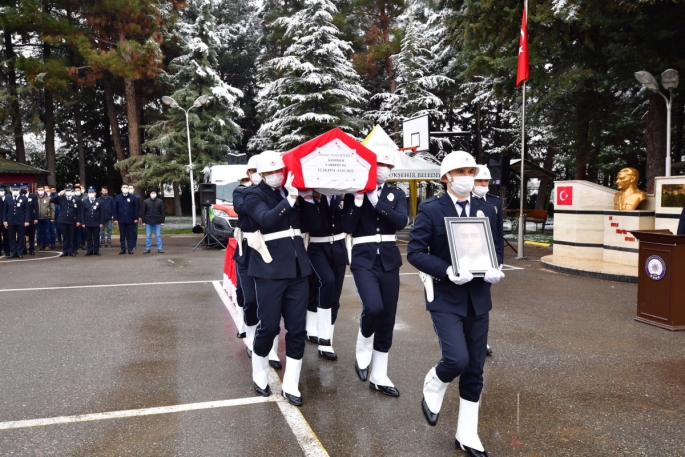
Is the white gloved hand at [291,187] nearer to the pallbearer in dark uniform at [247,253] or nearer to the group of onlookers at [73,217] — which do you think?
the pallbearer in dark uniform at [247,253]

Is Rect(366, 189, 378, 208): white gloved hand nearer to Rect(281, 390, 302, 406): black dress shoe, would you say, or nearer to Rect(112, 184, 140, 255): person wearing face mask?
Rect(281, 390, 302, 406): black dress shoe

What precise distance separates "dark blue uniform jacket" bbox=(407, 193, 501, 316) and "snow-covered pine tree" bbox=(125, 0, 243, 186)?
27639mm

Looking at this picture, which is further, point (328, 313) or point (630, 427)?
point (328, 313)

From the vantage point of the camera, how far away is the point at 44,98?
31734 mm

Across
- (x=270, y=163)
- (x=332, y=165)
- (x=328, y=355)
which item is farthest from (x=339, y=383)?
(x=270, y=163)

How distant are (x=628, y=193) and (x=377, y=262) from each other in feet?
29.7

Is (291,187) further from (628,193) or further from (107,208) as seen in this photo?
(107,208)

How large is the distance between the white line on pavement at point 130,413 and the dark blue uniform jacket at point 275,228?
3.52 ft

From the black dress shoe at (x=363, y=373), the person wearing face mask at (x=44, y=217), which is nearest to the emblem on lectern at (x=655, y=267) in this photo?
Result: the black dress shoe at (x=363, y=373)

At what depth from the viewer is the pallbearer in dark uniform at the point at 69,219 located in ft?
51.3

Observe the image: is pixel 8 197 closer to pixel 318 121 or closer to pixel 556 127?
pixel 318 121

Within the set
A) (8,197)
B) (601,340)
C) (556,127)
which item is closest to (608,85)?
(556,127)

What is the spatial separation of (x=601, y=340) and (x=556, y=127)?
16.9 m

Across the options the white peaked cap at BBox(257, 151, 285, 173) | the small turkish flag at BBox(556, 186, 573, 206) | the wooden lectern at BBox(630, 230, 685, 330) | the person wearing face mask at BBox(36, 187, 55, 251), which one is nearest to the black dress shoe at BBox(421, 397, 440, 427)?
the white peaked cap at BBox(257, 151, 285, 173)
